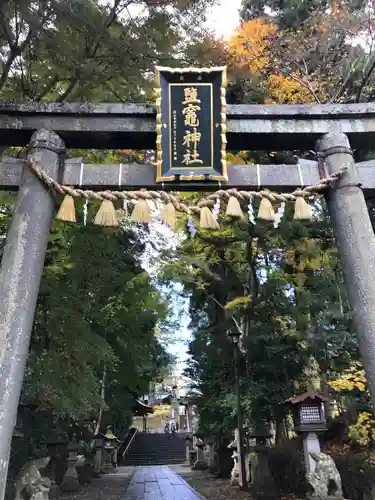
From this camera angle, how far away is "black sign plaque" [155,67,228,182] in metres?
5.10

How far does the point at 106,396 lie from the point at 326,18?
15247mm

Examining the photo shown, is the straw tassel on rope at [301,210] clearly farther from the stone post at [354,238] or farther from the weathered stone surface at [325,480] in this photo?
the weathered stone surface at [325,480]

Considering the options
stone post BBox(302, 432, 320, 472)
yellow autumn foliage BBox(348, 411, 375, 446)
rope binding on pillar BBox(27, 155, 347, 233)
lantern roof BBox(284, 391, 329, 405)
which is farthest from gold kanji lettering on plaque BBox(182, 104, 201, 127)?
yellow autumn foliage BBox(348, 411, 375, 446)

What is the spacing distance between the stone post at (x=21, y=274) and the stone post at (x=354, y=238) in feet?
10.8

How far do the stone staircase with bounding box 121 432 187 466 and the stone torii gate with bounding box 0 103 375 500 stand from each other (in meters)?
27.7

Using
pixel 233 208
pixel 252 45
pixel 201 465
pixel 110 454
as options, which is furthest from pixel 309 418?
pixel 110 454

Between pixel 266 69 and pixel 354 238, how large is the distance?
877 centimetres

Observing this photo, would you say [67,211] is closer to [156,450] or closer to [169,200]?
[169,200]

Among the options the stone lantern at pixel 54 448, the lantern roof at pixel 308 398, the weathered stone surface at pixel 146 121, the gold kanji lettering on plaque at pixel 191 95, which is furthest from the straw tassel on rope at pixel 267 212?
the stone lantern at pixel 54 448

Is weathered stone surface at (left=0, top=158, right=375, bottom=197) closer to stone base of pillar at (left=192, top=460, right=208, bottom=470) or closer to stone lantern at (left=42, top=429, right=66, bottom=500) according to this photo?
stone lantern at (left=42, top=429, right=66, bottom=500)

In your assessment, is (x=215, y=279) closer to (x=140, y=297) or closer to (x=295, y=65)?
(x=140, y=297)

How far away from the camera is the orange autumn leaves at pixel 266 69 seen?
1183 centimetres

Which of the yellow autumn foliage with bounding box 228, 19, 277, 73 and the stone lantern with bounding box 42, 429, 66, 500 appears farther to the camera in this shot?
the yellow autumn foliage with bounding box 228, 19, 277, 73

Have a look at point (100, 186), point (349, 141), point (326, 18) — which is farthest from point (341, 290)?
point (100, 186)
